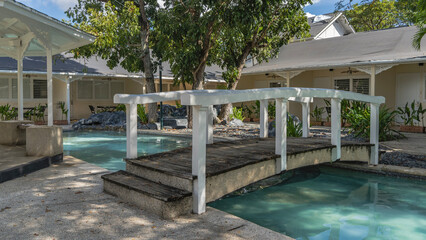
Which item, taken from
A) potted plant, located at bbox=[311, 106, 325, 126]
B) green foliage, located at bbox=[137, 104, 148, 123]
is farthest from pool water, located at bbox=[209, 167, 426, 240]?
green foliage, located at bbox=[137, 104, 148, 123]

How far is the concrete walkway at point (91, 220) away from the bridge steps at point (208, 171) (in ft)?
0.48

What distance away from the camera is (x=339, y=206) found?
17.8 feet

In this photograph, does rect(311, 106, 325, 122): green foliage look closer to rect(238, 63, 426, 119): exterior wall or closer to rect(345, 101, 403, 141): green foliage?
rect(238, 63, 426, 119): exterior wall

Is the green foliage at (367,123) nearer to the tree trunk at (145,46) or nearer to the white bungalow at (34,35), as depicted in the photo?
the white bungalow at (34,35)

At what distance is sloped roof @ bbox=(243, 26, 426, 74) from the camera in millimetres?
13359

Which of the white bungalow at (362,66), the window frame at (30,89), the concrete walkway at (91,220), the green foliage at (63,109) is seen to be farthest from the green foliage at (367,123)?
the window frame at (30,89)

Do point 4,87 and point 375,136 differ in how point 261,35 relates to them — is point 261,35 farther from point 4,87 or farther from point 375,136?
point 4,87

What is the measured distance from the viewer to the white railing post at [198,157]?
147 inches

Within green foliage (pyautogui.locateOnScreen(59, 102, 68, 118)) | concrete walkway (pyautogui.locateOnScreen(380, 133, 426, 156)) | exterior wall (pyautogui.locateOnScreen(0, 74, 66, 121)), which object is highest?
exterior wall (pyautogui.locateOnScreen(0, 74, 66, 121))

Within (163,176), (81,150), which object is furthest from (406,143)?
(81,150)

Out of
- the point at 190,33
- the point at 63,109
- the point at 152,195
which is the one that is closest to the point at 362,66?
the point at 190,33

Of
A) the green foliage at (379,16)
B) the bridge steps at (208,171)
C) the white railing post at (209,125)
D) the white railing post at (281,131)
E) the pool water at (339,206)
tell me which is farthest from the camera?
the green foliage at (379,16)

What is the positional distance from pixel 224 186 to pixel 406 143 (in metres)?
7.24

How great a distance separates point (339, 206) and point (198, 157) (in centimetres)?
285
